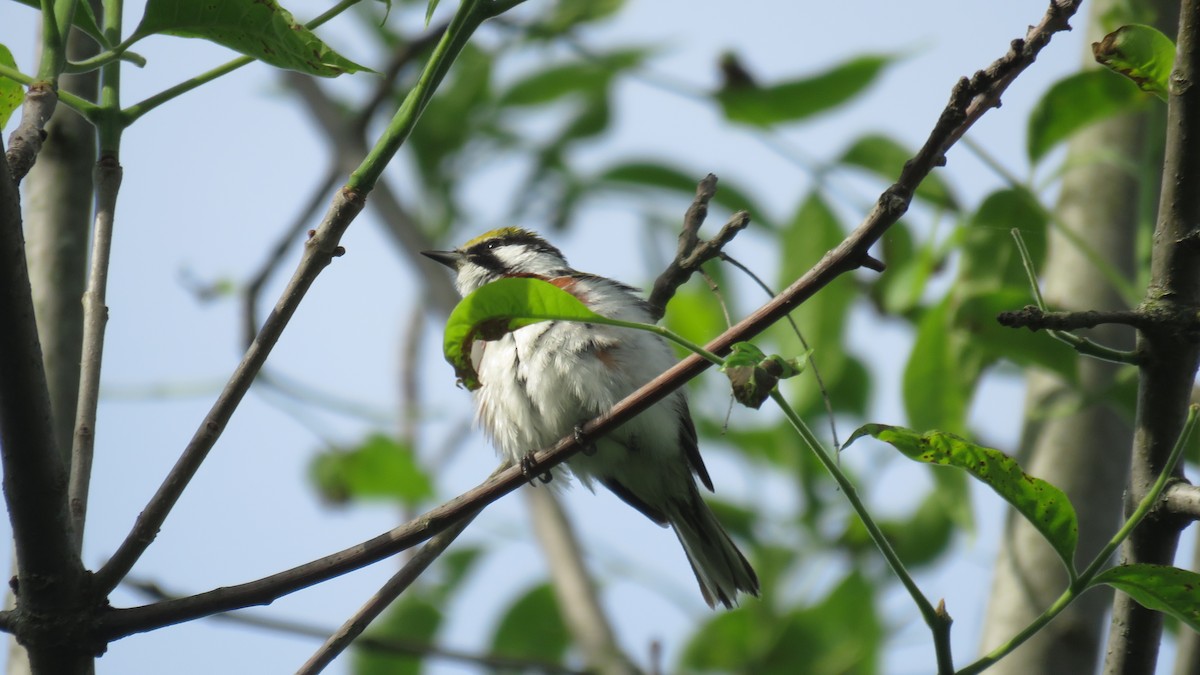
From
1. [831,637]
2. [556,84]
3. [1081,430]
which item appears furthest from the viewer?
[556,84]

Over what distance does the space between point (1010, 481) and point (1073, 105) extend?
6.58 feet

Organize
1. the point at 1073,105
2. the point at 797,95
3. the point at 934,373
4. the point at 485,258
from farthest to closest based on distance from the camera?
1. the point at 485,258
2. the point at 797,95
3. the point at 934,373
4. the point at 1073,105

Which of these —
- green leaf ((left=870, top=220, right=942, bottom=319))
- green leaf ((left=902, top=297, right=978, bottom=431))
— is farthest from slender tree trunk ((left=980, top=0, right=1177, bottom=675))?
green leaf ((left=870, top=220, right=942, bottom=319))

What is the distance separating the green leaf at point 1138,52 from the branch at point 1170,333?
0.11m

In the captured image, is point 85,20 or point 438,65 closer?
point 438,65

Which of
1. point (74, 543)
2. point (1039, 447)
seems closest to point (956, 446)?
point (74, 543)

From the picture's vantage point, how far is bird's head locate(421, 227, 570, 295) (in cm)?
629

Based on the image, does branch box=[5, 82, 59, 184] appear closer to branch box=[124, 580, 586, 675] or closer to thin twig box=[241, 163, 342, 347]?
branch box=[124, 580, 586, 675]

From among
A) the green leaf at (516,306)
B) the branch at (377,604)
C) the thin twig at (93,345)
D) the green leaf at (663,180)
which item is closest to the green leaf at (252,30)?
the thin twig at (93,345)

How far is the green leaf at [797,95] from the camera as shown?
456cm

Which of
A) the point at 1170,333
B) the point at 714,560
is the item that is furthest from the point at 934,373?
the point at 1170,333

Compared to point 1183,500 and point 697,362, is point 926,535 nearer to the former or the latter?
point 1183,500

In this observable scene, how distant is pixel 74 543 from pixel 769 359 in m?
1.36

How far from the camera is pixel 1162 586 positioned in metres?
2.04
